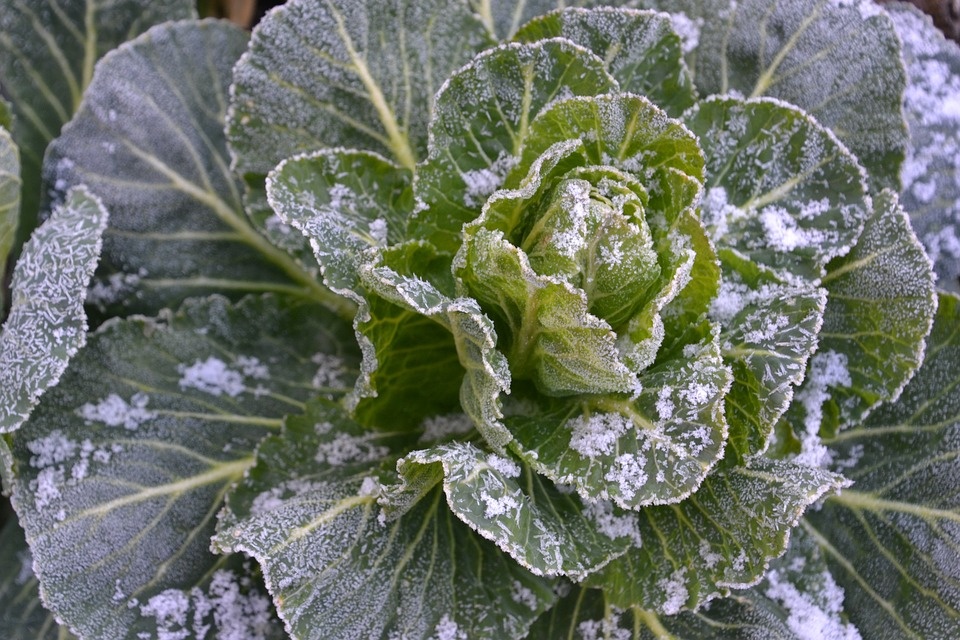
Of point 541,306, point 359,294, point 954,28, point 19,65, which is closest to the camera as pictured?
point 541,306

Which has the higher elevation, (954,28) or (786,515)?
(954,28)

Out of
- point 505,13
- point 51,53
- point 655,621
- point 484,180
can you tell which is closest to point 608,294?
point 484,180

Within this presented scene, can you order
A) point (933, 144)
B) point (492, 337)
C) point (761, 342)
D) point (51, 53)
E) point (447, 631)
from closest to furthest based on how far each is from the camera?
1. point (492, 337)
2. point (761, 342)
3. point (447, 631)
4. point (933, 144)
5. point (51, 53)

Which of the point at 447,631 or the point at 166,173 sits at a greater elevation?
the point at 166,173

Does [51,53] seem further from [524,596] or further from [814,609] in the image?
[814,609]

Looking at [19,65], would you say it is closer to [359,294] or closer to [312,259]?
[312,259]


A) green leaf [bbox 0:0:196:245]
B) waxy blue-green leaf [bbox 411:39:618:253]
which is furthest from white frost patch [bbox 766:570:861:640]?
green leaf [bbox 0:0:196:245]

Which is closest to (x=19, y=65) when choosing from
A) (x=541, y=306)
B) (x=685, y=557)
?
(x=541, y=306)
